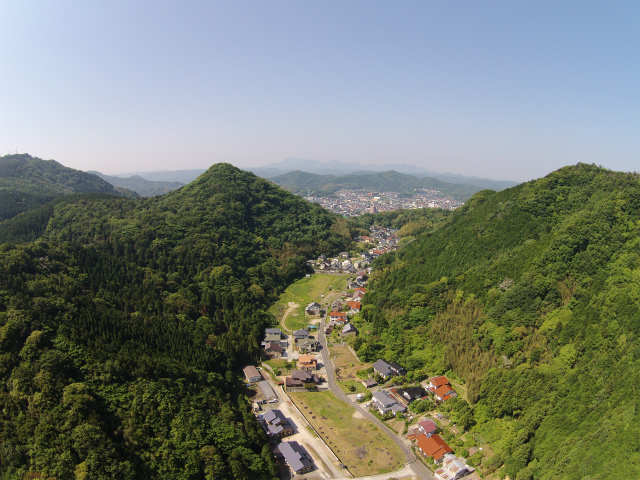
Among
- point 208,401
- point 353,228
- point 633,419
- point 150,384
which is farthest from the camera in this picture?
point 353,228

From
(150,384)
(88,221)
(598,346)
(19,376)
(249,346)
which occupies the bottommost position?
(249,346)

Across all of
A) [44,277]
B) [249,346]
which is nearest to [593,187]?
[249,346]

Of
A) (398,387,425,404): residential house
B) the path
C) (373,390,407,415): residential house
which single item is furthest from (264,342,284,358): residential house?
(398,387,425,404): residential house

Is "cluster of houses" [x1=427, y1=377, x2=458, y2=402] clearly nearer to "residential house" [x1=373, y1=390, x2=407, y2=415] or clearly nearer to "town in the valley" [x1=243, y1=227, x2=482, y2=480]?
"town in the valley" [x1=243, y1=227, x2=482, y2=480]

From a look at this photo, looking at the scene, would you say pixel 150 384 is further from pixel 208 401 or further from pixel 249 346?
pixel 249 346

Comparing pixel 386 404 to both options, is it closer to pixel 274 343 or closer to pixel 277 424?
pixel 277 424

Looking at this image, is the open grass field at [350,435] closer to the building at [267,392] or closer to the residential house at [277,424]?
the building at [267,392]

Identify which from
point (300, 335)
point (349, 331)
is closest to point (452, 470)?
point (349, 331)
